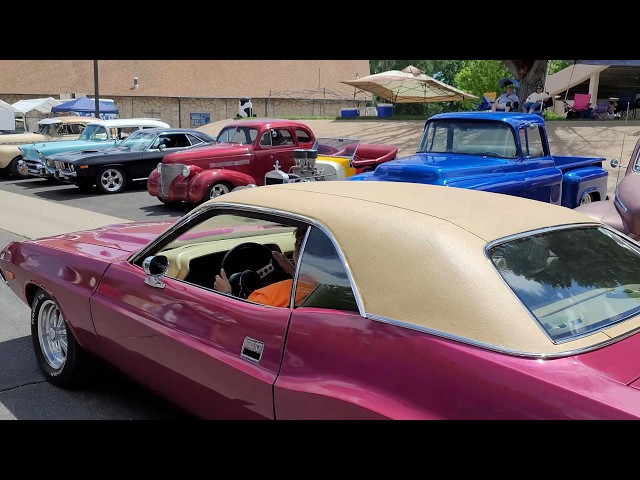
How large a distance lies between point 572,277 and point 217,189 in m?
9.83

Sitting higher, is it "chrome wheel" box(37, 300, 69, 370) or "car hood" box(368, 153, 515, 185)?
"car hood" box(368, 153, 515, 185)

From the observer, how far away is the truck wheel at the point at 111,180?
14.3m

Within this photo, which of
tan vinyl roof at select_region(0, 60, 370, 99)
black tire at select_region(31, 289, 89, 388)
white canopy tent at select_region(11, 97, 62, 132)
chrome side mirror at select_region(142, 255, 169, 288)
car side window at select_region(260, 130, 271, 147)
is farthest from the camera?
tan vinyl roof at select_region(0, 60, 370, 99)

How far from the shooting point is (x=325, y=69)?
5084 cm

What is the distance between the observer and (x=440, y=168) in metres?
7.46

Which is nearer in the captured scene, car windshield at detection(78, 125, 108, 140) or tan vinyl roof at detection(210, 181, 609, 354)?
tan vinyl roof at detection(210, 181, 609, 354)

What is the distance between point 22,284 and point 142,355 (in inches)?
58.9

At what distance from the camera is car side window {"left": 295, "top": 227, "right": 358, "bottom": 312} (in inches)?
95.0

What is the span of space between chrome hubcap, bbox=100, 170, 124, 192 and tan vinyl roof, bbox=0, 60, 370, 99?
27159 mm

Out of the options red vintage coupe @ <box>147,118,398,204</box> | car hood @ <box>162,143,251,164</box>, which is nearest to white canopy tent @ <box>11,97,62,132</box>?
car hood @ <box>162,143,251,164</box>

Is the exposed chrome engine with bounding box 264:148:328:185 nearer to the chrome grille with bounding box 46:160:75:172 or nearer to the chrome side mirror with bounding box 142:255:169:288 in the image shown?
the chrome grille with bounding box 46:160:75:172

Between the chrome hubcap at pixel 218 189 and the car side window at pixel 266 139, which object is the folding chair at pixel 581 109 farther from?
the chrome hubcap at pixel 218 189

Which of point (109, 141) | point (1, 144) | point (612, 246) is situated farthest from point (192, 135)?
point (612, 246)

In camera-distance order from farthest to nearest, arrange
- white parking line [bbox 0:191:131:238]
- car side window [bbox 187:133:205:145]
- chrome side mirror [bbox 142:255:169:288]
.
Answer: car side window [bbox 187:133:205:145], white parking line [bbox 0:191:131:238], chrome side mirror [bbox 142:255:169:288]
